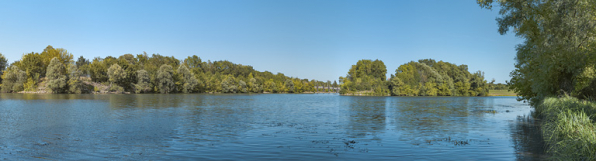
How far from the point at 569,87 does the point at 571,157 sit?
975 inches

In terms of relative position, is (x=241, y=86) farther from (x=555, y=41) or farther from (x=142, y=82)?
(x=555, y=41)

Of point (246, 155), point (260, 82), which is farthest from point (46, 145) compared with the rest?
A: point (260, 82)

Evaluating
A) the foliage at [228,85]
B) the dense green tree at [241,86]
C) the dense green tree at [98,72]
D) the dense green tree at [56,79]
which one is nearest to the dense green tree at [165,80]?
the dense green tree at [98,72]

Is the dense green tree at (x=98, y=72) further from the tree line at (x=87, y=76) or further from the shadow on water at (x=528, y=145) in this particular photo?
the shadow on water at (x=528, y=145)

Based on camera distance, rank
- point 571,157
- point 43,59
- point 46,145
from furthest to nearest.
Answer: point 43,59, point 46,145, point 571,157

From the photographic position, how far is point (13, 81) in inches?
4363

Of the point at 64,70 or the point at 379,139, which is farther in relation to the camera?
the point at 64,70

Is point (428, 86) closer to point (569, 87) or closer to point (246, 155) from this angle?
point (569, 87)

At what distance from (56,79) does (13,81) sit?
2318 centimetres

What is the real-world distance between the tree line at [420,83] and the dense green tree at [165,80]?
72530 mm

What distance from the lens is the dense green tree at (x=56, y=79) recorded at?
101 m

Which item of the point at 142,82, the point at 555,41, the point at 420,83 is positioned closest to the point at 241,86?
the point at 142,82

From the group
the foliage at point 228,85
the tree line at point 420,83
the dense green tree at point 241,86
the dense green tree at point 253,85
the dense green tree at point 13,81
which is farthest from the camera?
the dense green tree at point 253,85

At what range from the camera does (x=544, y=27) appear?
26766 mm
